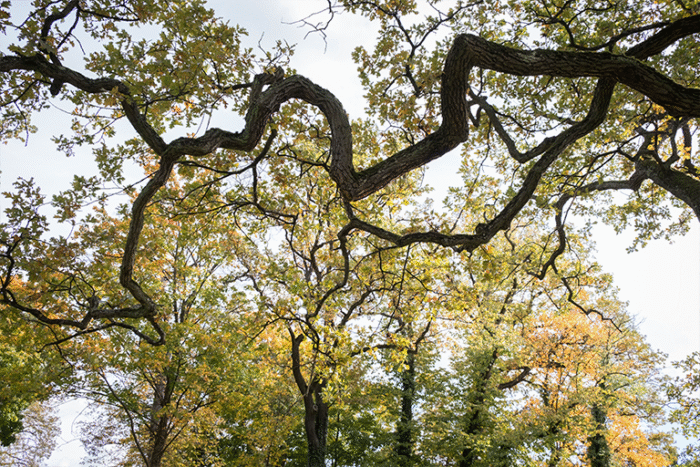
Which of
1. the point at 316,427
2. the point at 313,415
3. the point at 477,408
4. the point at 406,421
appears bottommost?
the point at 316,427

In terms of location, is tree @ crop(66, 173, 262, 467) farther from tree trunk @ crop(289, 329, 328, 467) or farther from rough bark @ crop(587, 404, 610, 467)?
rough bark @ crop(587, 404, 610, 467)

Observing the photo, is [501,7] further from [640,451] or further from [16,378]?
[640,451]

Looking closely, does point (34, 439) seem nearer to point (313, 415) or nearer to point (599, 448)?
point (313, 415)

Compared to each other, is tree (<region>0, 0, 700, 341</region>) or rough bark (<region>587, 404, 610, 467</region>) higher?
tree (<region>0, 0, 700, 341</region>)

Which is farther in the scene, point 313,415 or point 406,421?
point 406,421

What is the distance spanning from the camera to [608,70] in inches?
160

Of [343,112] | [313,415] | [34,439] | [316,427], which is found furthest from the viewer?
[34,439]

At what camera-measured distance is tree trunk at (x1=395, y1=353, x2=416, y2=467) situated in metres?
14.9

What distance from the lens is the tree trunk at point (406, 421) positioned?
1494 centimetres

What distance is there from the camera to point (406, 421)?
1555 cm

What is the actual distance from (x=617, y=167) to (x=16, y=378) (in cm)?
1635

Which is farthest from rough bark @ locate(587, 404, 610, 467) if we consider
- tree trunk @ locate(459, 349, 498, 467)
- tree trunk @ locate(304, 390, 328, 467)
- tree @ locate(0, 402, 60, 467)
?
tree @ locate(0, 402, 60, 467)

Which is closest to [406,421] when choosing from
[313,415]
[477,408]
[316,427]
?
[477,408]

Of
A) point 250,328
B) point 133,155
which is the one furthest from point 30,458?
point 133,155
